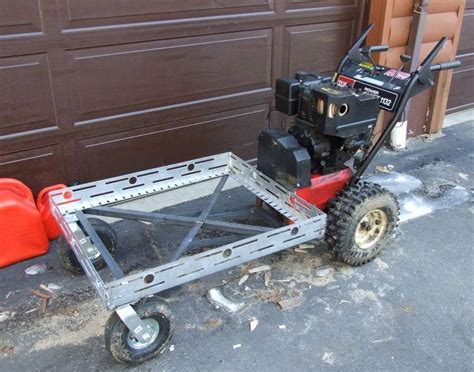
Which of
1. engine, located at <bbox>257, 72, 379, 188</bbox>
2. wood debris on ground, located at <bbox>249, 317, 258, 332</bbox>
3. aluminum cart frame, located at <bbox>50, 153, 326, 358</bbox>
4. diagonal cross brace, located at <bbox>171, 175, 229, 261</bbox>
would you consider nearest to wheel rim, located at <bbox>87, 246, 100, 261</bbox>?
aluminum cart frame, located at <bbox>50, 153, 326, 358</bbox>

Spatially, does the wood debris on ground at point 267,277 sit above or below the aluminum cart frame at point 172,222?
below

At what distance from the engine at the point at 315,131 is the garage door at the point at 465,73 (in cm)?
348

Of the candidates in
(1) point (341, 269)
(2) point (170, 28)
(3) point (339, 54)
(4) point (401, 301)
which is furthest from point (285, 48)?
(4) point (401, 301)

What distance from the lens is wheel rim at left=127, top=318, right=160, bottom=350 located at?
2578mm

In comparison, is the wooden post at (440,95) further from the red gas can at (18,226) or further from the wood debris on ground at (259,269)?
the red gas can at (18,226)

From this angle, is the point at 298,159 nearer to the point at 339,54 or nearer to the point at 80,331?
the point at 80,331

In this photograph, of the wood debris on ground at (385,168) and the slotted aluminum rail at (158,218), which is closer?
the slotted aluminum rail at (158,218)

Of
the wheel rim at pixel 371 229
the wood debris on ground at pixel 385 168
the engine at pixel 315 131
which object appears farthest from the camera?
the wood debris on ground at pixel 385 168

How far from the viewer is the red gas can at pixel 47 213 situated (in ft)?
11.7

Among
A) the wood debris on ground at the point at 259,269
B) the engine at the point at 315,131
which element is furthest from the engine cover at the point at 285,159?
the wood debris on ground at the point at 259,269

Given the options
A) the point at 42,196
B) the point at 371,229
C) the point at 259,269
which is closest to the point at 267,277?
the point at 259,269

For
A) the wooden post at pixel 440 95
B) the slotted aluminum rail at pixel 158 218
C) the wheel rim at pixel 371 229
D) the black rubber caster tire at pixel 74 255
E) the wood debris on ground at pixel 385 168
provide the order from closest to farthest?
the slotted aluminum rail at pixel 158 218
the black rubber caster tire at pixel 74 255
the wheel rim at pixel 371 229
the wood debris on ground at pixel 385 168
the wooden post at pixel 440 95

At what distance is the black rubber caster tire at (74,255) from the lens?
128 inches

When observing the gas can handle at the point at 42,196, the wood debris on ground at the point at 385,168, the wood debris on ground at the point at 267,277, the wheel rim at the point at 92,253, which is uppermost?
the gas can handle at the point at 42,196
